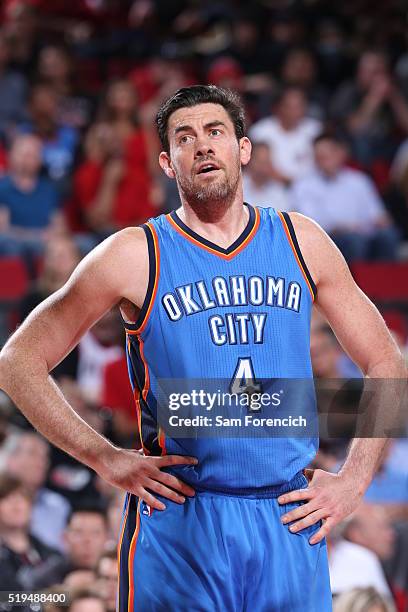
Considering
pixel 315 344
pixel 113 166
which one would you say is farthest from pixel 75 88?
pixel 315 344

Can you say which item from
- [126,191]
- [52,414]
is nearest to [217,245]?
[52,414]

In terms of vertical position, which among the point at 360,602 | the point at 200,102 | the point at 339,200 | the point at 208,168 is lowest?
the point at 360,602

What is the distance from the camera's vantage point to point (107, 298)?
121 inches

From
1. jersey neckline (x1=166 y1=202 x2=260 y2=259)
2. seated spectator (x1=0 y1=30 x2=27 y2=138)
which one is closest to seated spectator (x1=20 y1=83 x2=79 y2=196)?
seated spectator (x1=0 y1=30 x2=27 y2=138)

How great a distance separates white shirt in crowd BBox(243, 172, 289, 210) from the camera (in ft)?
27.5

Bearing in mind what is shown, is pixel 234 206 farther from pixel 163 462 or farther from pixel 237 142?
pixel 163 462

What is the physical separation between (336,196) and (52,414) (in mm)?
5886

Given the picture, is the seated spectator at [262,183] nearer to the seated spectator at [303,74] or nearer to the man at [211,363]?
the seated spectator at [303,74]

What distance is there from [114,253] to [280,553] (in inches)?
38.4

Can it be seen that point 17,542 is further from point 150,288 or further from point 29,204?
point 29,204

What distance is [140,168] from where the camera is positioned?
27.8 feet

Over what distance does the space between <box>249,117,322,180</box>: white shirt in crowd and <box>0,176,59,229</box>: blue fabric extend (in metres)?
1.87

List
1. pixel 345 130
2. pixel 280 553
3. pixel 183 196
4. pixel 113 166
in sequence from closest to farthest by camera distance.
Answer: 1. pixel 280 553
2. pixel 183 196
3. pixel 113 166
4. pixel 345 130

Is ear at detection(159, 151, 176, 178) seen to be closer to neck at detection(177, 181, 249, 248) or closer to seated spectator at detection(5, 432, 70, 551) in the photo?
neck at detection(177, 181, 249, 248)
